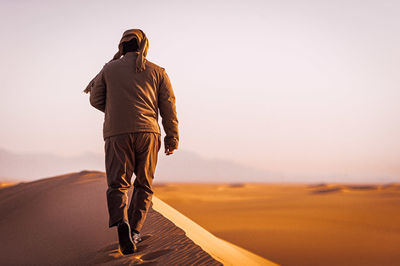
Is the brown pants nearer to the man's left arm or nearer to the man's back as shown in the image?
the man's back

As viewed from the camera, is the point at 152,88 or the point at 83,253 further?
the point at 83,253

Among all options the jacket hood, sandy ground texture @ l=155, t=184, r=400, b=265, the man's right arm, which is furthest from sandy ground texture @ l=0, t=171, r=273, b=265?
the jacket hood

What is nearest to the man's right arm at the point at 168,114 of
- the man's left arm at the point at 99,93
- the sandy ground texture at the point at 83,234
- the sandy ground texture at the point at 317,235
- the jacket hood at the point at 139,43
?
the jacket hood at the point at 139,43

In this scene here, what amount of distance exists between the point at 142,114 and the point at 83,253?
5.66 ft

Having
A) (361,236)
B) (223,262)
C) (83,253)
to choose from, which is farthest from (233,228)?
(223,262)

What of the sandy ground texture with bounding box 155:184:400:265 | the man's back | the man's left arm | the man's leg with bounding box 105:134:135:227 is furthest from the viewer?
the sandy ground texture with bounding box 155:184:400:265

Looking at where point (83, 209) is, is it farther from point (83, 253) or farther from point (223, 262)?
point (223, 262)

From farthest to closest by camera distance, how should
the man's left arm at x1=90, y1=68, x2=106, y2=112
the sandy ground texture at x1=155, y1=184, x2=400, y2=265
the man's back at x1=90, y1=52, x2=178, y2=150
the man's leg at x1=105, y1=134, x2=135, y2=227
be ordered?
1. the sandy ground texture at x1=155, y1=184, x2=400, y2=265
2. the man's left arm at x1=90, y1=68, x2=106, y2=112
3. the man's back at x1=90, y1=52, x2=178, y2=150
4. the man's leg at x1=105, y1=134, x2=135, y2=227

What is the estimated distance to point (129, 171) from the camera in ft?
10.8

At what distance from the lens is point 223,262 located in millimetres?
2988

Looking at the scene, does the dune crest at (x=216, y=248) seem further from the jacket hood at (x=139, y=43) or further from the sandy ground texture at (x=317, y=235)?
the jacket hood at (x=139, y=43)

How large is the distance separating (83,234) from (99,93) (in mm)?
1926

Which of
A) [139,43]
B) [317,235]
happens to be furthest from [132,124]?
[317,235]

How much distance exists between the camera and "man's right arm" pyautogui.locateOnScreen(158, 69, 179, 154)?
3486 millimetres
